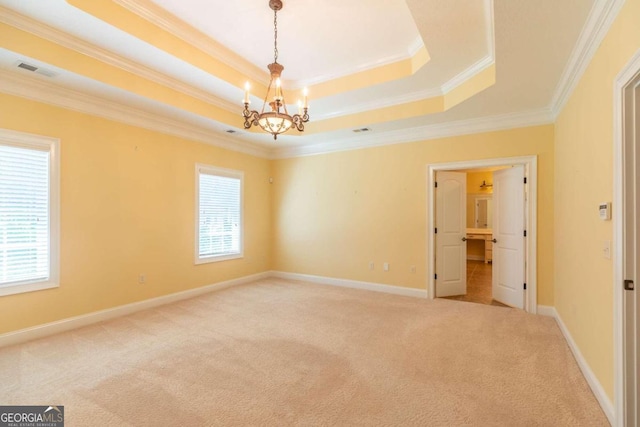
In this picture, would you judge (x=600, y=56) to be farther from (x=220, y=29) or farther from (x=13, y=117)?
(x=13, y=117)

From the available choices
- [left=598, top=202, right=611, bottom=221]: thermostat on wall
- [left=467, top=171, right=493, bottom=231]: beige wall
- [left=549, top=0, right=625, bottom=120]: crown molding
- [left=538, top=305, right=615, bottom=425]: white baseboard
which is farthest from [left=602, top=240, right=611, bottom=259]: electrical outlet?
[left=467, top=171, right=493, bottom=231]: beige wall

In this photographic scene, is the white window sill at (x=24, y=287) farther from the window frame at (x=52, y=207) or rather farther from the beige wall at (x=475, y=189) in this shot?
the beige wall at (x=475, y=189)

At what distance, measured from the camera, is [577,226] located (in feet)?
9.11

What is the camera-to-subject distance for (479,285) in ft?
18.9

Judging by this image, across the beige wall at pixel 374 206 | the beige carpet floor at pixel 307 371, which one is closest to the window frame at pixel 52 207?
the beige carpet floor at pixel 307 371

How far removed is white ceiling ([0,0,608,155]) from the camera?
95.4 inches

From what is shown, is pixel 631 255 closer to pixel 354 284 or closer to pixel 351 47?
pixel 351 47

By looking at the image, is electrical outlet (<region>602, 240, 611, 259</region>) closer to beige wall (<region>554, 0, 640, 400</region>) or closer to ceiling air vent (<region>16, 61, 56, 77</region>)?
beige wall (<region>554, 0, 640, 400</region>)

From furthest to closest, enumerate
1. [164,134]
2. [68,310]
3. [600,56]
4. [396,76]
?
[164,134] → [396,76] → [68,310] → [600,56]


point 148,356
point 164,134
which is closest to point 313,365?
point 148,356

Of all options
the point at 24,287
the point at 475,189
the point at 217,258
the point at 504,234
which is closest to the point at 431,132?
the point at 504,234

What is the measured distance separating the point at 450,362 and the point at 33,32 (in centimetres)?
502

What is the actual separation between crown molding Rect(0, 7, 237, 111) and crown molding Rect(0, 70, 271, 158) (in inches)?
25.9

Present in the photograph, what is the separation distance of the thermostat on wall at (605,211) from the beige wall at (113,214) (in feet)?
16.8
